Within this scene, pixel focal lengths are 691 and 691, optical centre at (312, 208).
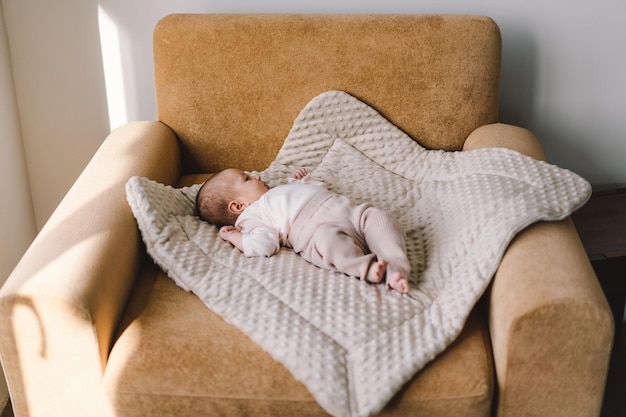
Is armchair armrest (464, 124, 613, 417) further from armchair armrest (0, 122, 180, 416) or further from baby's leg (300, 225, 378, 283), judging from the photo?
armchair armrest (0, 122, 180, 416)

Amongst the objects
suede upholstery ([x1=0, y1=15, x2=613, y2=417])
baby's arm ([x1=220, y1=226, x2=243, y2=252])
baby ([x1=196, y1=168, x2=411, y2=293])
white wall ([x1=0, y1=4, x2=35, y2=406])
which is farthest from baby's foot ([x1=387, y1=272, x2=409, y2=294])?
white wall ([x1=0, y1=4, x2=35, y2=406])

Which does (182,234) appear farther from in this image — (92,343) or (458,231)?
(458,231)

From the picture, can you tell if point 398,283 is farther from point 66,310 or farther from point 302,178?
point 66,310

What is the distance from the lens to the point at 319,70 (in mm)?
1941

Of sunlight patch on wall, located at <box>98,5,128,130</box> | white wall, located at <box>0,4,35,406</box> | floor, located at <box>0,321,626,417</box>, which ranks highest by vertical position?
sunlight patch on wall, located at <box>98,5,128,130</box>

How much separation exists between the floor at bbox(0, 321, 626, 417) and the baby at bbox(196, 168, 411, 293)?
0.79 m

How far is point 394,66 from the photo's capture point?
1.93 meters

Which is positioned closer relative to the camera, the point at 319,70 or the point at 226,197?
the point at 226,197

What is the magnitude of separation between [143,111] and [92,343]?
1139mm

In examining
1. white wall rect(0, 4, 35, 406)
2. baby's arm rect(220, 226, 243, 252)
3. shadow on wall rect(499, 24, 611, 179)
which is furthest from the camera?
shadow on wall rect(499, 24, 611, 179)

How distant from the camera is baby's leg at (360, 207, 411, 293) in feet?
4.72

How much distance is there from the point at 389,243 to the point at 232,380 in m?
0.47

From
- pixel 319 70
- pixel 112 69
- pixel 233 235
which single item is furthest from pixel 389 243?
pixel 112 69

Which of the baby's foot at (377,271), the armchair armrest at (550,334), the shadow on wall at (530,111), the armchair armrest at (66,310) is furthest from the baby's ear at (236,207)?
the shadow on wall at (530,111)
